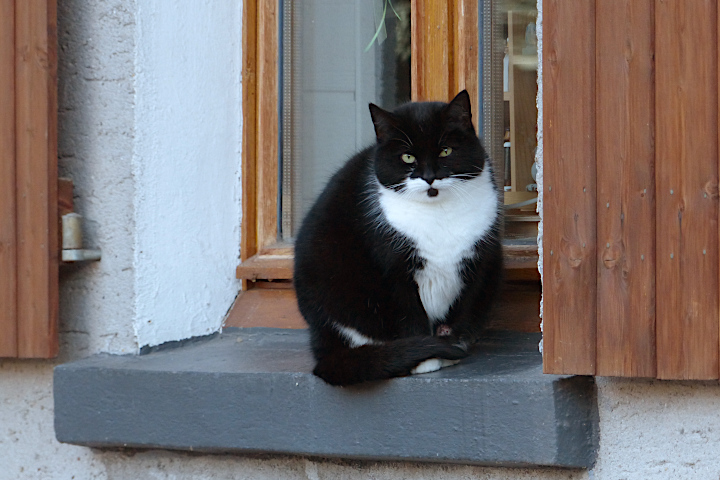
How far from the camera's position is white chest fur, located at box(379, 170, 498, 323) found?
5.45 feet

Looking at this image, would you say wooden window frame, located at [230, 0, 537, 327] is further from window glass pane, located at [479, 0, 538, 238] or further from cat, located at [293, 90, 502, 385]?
cat, located at [293, 90, 502, 385]

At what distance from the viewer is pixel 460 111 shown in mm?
1681

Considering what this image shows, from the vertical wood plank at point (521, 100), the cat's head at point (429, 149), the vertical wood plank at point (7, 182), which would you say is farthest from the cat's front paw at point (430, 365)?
the vertical wood plank at point (7, 182)

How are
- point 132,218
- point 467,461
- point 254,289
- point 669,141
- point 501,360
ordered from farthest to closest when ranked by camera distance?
Answer: 1. point 254,289
2. point 132,218
3. point 501,360
4. point 467,461
5. point 669,141

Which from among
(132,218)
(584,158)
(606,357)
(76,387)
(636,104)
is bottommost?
(76,387)

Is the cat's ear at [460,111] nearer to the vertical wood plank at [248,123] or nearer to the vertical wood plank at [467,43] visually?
the vertical wood plank at [467,43]

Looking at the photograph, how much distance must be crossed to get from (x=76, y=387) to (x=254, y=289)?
2.10ft

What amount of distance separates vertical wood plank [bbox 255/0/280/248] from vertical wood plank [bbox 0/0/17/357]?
2.32 feet

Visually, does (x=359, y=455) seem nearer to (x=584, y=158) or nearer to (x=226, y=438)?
(x=226, y=438)

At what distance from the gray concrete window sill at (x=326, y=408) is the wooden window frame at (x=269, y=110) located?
30 centimetres

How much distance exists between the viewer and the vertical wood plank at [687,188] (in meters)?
1.35

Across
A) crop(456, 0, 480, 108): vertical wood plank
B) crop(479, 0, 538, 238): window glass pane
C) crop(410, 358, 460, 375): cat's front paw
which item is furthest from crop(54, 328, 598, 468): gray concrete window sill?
crop(456, 0, 480, 108): vertical wood plank

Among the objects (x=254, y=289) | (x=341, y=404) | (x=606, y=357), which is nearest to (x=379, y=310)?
(x=341, y=404)

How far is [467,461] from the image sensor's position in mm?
1524
